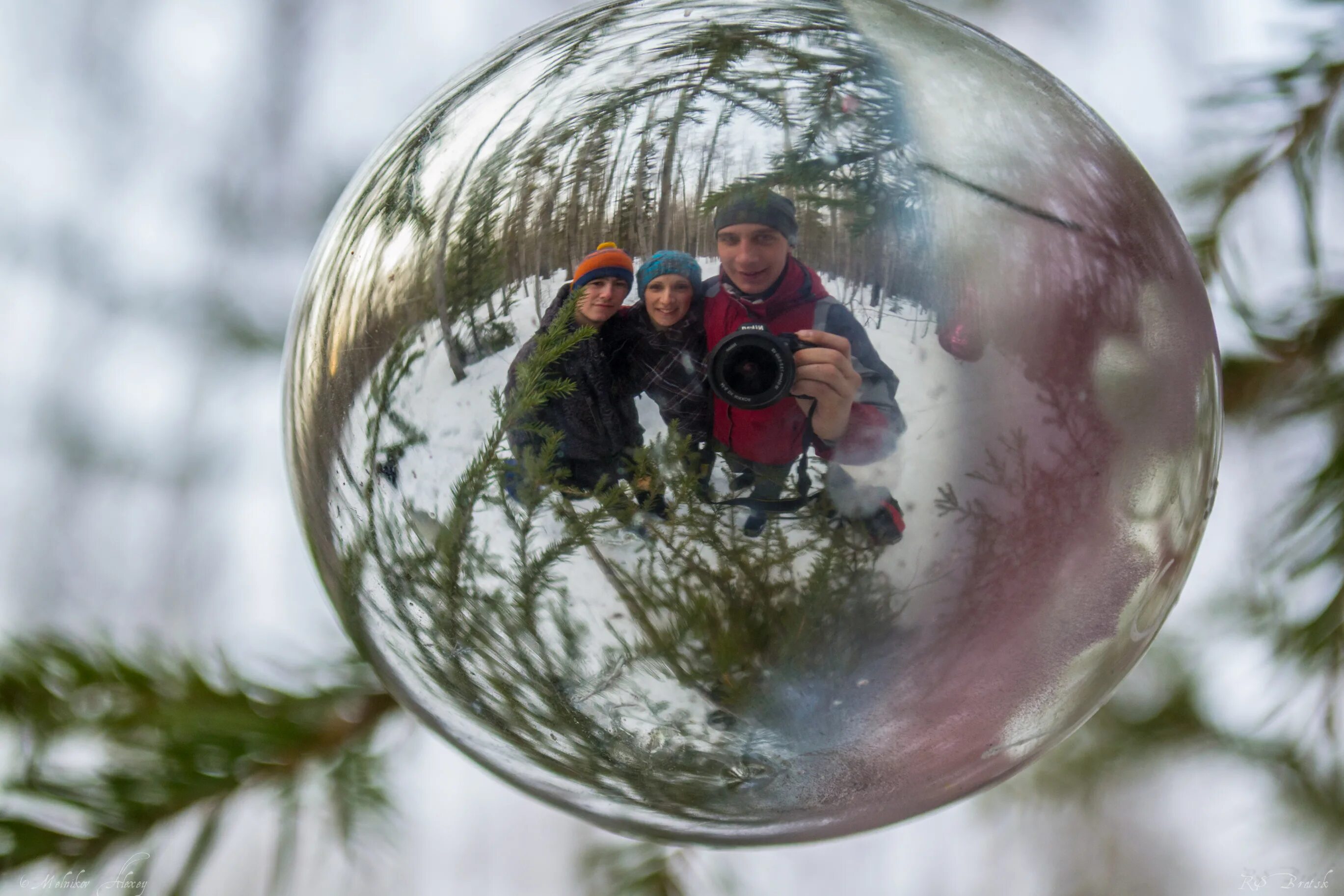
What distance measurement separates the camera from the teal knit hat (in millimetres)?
238

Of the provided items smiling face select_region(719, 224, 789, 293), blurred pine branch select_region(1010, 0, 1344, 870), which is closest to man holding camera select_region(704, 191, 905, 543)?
smiling face select_region(719, 224, 789, 293)

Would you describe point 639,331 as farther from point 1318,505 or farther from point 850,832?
point 1318,505

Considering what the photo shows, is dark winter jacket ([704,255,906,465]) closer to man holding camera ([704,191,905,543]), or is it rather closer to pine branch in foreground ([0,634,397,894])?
man holding camera ([704,191,905,543])

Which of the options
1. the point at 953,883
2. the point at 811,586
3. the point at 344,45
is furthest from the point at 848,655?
the point at 344,45

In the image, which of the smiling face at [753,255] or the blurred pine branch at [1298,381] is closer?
the smiling face at [753,255]

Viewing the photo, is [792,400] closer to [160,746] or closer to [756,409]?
[756,409]

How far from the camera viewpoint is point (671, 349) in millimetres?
235

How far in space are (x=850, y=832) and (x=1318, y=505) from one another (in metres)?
0.27

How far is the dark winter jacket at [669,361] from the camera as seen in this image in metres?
0.23

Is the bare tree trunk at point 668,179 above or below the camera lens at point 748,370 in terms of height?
above

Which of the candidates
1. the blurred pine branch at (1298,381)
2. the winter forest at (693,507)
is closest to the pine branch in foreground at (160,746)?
the winter forest at (693,507)

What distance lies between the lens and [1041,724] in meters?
0.32

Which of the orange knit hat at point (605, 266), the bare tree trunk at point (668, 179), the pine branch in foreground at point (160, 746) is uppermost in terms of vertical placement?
the bare tree trunk at point (668, 179)

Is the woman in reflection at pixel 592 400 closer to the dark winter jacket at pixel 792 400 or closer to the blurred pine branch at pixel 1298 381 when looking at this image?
the dark winter jacket at pixel 792 400
